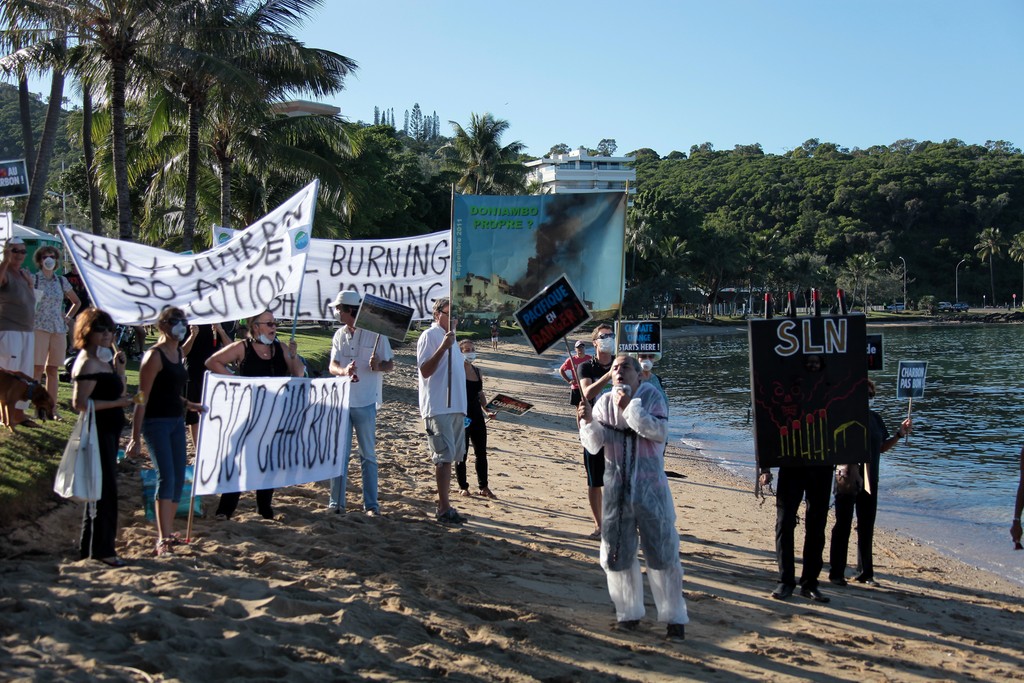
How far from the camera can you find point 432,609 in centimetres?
593

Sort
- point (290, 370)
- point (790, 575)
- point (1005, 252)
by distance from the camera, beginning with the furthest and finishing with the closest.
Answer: point (1005, 252)
point (290, 370)
point (790, 575)

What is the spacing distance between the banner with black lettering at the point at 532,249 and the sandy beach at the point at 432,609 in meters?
2.13

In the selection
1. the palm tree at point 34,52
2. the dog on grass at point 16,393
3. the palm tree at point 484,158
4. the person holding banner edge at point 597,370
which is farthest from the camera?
Result: the palm tree at point 484,158

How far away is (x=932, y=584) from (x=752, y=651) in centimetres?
350

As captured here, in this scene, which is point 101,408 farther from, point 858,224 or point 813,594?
point 858,224

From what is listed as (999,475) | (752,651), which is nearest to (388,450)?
(752,651)

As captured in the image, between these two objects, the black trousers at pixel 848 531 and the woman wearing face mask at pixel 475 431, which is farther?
the woman wearing face mask at pixel 475 431

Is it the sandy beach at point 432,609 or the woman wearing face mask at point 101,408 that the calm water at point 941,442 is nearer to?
the sandy beach at point 432,609

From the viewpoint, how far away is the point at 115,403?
19.8 feet

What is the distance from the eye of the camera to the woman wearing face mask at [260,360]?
288 inches

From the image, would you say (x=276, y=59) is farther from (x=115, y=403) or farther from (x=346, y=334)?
(x=115, y=403)

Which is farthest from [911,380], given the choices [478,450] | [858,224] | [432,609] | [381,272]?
[858,224]

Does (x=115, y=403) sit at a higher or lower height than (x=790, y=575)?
higher

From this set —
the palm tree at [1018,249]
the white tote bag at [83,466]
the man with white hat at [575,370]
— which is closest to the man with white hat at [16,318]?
the white tote bag at [83,466]
